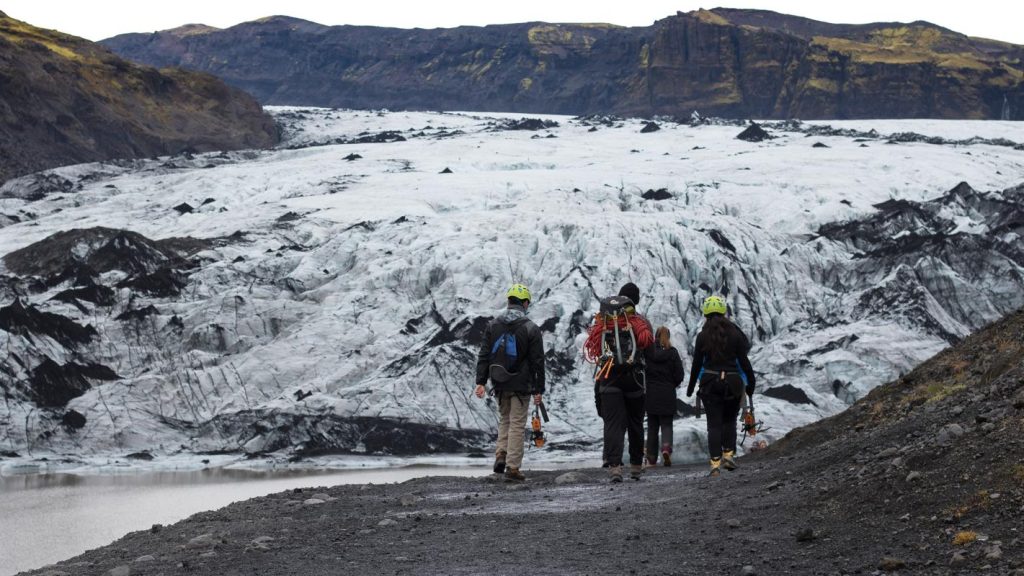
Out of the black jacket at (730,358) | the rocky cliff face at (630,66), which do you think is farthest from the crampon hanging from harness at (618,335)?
the rocky cliff face at (630,66)

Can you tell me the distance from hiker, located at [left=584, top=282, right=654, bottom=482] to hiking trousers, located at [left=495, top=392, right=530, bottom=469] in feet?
2.14

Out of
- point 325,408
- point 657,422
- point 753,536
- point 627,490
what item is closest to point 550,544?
point 753,536

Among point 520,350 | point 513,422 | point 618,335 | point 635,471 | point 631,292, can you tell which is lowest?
point 635,471

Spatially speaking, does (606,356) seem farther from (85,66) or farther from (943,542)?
(85,66)

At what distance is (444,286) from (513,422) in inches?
696

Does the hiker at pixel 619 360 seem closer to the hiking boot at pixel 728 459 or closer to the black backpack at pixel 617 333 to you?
the black backpack at pixel 617 333

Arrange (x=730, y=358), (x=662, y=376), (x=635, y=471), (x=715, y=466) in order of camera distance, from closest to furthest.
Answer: (x=730, y=358) < (x=715, y=466) < (x=635, y=471) < (x=662, y=376)

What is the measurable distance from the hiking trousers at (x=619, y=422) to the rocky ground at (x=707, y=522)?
0.39 meters

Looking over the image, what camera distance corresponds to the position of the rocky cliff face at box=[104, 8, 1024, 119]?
7531cm

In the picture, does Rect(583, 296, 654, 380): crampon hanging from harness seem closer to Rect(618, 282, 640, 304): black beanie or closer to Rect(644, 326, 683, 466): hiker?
Rect(618, 282, 640, 304): black beanie

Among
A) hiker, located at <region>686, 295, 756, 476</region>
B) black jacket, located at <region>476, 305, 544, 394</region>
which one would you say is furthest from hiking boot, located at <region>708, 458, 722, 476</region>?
black jacket, located at <region>476, 305, 544, 394</region>

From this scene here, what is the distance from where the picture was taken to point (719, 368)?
10898 mm

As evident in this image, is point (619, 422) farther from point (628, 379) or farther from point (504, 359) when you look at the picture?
point (504, 359)

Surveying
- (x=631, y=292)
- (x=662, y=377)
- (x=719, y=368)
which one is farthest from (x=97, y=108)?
(x=719, y=368)
